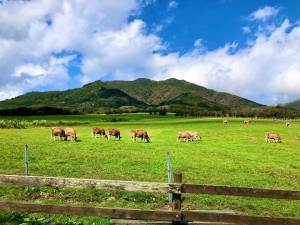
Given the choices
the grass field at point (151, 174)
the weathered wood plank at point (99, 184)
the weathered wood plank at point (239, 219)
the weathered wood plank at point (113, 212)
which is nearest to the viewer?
the weathered wood plank at point (239, 219)

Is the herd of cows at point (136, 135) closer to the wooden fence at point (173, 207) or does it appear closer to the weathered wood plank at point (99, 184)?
the weathered wood plank at point (99, 184)

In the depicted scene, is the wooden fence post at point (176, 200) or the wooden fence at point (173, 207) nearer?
the wooden fence at point (173, 207)

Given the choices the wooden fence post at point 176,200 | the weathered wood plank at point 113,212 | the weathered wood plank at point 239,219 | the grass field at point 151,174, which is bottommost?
the grass field at point 151,174

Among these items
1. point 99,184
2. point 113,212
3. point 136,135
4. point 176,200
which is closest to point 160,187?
point 176,200

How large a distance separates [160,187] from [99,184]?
1.73m

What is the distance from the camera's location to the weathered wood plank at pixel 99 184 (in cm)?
1012

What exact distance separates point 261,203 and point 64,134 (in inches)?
1515

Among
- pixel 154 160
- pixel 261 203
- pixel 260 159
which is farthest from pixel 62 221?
pixel 260 159

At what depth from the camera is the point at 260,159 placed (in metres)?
34.7

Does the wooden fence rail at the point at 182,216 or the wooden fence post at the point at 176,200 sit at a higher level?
the wooden fence post at the point at 176,200

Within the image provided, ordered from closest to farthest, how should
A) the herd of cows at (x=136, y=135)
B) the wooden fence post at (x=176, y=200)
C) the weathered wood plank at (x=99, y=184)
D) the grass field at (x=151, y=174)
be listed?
the wooden fence post at (x=176, y=200) < the weathered wood plank at (x=99, y=184) < the grass field at (x=151, y=174) < the herd of cows at (x=136, y=135)

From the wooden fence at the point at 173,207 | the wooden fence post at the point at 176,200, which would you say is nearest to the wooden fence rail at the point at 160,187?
the wooden fence at the point at 173,207

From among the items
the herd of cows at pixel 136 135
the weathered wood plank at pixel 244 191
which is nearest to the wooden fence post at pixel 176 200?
the weathered wood plank at pixel 244 191

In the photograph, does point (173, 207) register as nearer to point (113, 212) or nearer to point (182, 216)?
point (182, 216)
